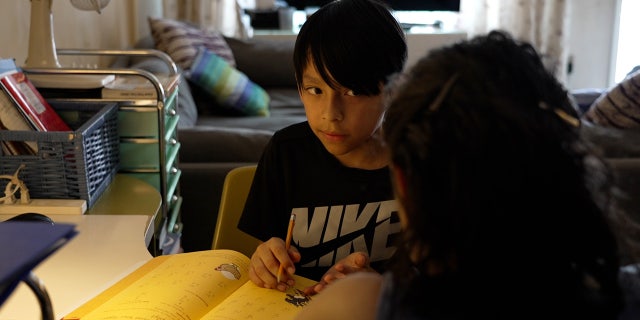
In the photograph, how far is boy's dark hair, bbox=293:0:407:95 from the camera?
3.89 feet

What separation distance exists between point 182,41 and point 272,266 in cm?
277

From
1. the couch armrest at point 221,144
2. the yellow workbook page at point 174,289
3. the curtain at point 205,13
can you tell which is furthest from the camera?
the curtain at point 205,13

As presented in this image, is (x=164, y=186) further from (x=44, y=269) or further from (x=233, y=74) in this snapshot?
(x=233, y=74)

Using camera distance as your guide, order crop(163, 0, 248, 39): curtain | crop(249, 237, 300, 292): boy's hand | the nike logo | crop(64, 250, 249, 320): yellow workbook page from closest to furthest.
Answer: crop(64, 250, 249, 320): yellow workbook page → crop(249, 237, 300, 292): boy's hand → the nike logo → crop(163, 0, 248, 39): curtain

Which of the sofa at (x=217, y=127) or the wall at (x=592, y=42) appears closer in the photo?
the sofa at (x=217, y=127)

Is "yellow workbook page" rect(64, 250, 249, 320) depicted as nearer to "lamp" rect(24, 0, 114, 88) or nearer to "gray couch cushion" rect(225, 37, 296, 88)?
"lamp" rect(24, 0, 114, 88)

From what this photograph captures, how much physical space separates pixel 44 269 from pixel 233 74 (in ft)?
8.58

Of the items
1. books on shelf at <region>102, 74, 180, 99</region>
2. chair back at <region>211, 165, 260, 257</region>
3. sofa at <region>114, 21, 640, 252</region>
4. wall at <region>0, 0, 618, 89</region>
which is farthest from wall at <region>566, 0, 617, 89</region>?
chair back at <region>211, 165, 260, 257</region>

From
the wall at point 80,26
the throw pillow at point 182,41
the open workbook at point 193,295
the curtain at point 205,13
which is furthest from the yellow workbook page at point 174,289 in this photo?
the curtain at point 205,13

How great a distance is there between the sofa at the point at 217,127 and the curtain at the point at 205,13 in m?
0.58

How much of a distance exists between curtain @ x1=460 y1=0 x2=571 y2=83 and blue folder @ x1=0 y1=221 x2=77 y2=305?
4752 mm

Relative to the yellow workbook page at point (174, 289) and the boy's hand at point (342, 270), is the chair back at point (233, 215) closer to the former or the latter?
the yellow workbook page at point (174, 289)

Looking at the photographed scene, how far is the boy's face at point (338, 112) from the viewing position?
1.20 meters

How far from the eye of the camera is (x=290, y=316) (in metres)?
0.99
